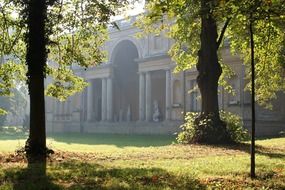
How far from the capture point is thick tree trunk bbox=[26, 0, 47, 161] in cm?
1401

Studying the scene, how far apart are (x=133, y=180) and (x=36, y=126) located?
17.2 ft

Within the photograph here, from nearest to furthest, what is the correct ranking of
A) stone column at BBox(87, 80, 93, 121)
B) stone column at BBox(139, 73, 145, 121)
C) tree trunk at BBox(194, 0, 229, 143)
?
tree trunk at BBox(194, 0, 229, 143) < stone column at BBox(139, 73, 145, 121) < stone column at BBox(87, 80, 93, 121)

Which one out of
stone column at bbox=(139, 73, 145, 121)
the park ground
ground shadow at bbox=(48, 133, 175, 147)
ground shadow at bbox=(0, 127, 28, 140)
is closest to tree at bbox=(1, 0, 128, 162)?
the park ground

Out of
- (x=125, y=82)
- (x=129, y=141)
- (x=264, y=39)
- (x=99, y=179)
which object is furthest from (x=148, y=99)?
(x=99, y=179)

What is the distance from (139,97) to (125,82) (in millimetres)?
5421

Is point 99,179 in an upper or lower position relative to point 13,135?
upper

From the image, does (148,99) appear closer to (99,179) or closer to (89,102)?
(89,102)

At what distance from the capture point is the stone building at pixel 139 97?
136ft

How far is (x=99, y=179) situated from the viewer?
32.9ft

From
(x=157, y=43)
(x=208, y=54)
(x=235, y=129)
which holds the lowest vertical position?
(x=235, y=129)

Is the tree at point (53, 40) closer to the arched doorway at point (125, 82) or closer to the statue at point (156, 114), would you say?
the statue at point (156, 114)

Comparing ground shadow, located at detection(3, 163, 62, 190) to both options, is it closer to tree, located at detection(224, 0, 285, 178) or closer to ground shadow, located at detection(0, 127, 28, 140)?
tree, located at detection(224, 0, 285, 178)

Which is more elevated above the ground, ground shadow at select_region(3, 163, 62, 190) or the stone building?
the stone building

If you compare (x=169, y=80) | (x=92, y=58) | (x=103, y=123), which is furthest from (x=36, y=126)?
(x=103, y=123)
